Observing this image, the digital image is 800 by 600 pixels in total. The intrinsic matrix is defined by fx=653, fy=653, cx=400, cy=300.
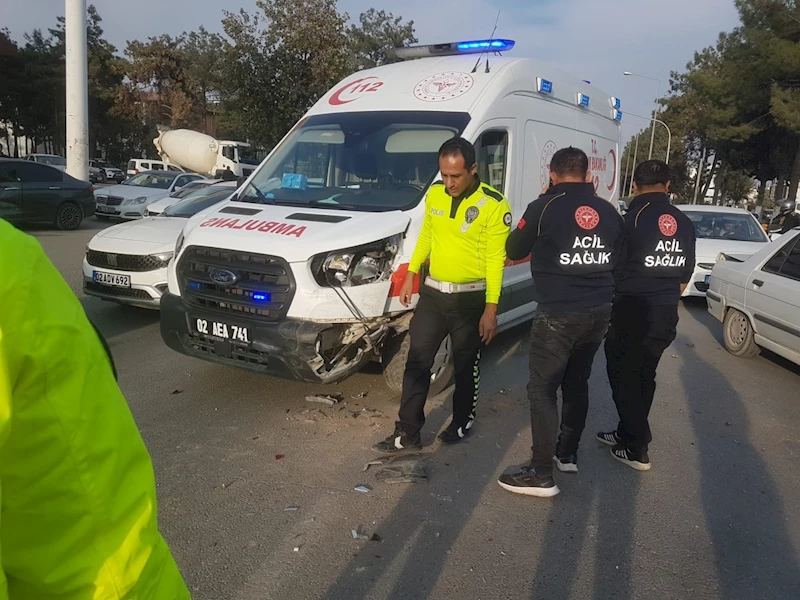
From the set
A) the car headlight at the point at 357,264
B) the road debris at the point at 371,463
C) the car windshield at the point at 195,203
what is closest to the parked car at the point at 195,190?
the car windshield at the point at 195,203

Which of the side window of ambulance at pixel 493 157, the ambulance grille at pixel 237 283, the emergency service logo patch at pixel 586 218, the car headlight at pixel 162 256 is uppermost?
the side window of ambulance at pixel 493 157

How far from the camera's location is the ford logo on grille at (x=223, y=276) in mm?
4332

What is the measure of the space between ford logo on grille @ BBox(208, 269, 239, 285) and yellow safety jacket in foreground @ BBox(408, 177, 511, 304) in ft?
→ 4.47

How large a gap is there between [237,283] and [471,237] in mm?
1599

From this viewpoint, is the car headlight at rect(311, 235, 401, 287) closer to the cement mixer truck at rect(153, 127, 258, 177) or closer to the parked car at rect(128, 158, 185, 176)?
the cement mixer truck at rect(153, 127, 258, 177)

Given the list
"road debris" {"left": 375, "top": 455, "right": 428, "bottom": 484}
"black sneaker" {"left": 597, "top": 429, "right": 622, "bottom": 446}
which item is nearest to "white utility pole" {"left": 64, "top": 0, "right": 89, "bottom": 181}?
"road debris" {"left": 375, "top": 455, "right": 428, "bottom": 484}

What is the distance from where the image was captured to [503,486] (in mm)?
3748

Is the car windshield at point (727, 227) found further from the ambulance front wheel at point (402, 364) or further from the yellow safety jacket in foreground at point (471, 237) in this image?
the yellow safety jacket in foreground at point (471, 237)

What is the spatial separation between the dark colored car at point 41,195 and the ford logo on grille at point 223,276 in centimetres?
1056

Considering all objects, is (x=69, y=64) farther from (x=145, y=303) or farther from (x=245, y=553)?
(x=245, y=553)

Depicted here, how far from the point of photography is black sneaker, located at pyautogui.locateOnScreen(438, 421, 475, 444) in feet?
14.2

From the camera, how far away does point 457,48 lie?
6.11 metres

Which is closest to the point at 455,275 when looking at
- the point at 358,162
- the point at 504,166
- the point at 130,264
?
the point at 358,162

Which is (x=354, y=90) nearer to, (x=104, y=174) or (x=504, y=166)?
(x=504, y=166)
